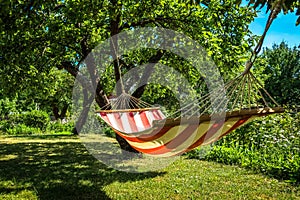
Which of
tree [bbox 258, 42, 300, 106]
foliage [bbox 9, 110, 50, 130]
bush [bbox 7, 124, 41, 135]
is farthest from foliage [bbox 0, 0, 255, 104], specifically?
tree [bbox 258, 42, 300, 106]

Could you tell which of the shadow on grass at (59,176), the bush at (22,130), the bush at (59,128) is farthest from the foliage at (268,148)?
the bush at (59,128)

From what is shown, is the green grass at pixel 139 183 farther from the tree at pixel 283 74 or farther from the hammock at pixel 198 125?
the tree at pixel 283 74

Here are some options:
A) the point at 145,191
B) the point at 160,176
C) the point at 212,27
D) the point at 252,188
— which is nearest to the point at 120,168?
the point at 160,176

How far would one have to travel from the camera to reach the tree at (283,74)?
Answer: 19203 mm

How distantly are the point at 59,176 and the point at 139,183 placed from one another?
1.37 metres

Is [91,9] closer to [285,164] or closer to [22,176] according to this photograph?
[22,176]

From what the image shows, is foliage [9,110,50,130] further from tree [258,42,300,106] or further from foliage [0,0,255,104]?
tree [258,42,300,106]

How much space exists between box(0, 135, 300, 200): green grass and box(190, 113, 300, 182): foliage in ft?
0.84

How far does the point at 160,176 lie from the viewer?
4.19 m

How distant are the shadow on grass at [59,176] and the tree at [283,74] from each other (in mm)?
16354

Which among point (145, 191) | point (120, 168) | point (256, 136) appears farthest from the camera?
point (256, 136)

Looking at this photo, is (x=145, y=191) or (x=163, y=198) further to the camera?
(x=145, y=191)

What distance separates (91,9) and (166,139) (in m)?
2.65

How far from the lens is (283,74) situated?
2069 centimetres
